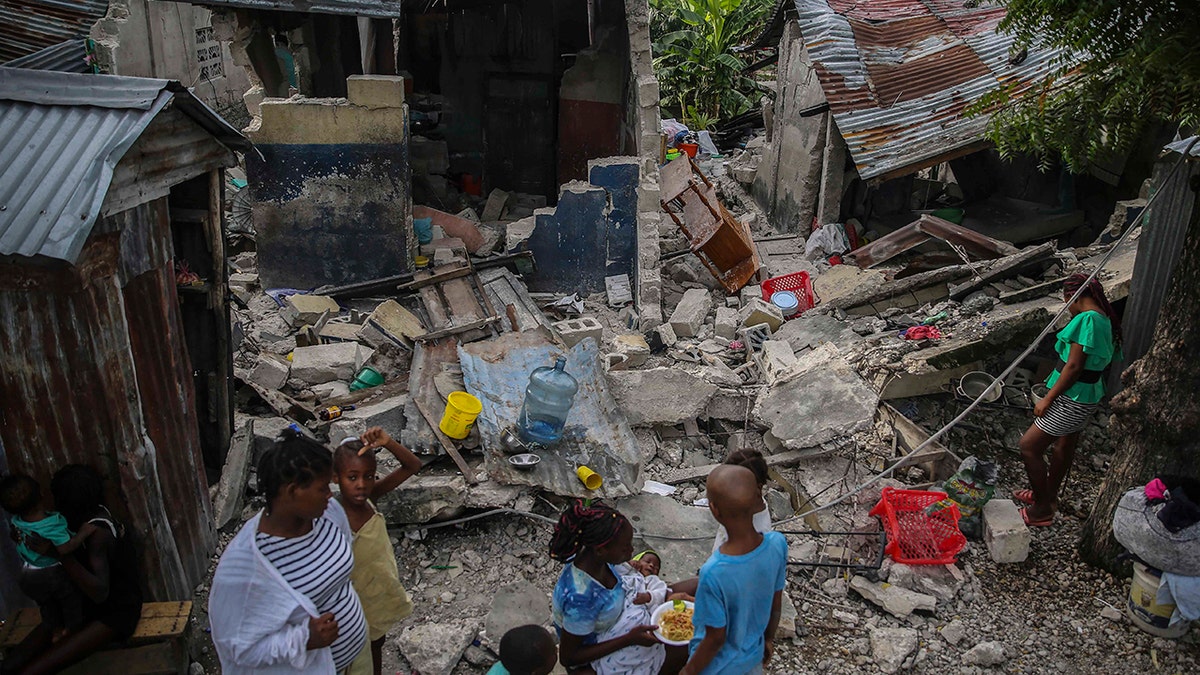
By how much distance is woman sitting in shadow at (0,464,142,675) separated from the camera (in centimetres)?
361

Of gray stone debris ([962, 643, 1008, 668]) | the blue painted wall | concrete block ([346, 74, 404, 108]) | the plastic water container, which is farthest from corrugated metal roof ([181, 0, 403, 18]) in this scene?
gray stone debris ([962, 643, 1008, 668])

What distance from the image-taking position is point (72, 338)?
3.79 meters

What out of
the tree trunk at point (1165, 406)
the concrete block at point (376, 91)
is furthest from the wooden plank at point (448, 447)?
the tree trunk at point (1165, 406)

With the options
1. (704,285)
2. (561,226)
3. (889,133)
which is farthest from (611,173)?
(889,133)

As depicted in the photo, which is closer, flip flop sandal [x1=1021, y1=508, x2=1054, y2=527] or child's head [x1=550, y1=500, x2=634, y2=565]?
child's head [x1=550, y1=500, x2=634, y2=565]

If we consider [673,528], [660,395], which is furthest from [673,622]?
[660,395]

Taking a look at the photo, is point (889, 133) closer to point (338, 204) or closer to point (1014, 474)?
point (1014, 474)

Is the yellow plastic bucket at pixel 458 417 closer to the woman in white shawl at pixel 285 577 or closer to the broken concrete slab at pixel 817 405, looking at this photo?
the broken concrete slab at pixel 817 405

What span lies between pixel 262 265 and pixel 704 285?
16.8 feet

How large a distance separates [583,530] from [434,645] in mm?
1635

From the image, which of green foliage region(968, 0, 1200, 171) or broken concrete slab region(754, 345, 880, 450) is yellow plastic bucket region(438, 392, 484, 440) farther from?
green foliage region(968, 0, 1200, 171)

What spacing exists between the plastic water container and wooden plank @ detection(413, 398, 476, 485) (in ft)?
1.48

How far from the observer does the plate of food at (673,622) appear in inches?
136

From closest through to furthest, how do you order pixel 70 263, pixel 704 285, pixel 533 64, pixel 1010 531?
1. pixel 70 263
2. pixel 1010 531
3. pixel 704 285
4. pixel 533 64
